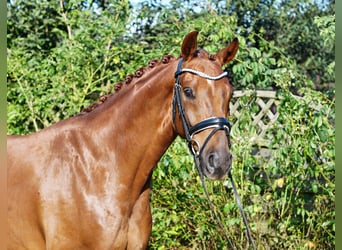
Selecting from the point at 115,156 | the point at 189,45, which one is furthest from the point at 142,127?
the point at 189,45

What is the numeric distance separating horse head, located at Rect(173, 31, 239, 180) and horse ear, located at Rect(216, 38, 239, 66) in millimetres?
135

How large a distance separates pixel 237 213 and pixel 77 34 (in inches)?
88.6

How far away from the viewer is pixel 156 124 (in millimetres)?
2906

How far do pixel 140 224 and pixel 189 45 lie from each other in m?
0.91

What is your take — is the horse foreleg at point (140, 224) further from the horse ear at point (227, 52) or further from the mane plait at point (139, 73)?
the horse ear at point (227, 52)

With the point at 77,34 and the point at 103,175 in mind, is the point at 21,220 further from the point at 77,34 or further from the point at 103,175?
the point at 77,34

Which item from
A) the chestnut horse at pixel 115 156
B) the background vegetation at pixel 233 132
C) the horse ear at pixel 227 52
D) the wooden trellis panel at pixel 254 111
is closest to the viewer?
the chestnut horse at pixel 115 156

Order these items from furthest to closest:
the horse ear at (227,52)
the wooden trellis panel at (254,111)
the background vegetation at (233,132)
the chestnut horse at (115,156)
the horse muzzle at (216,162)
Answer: the wooden trellis panel at (254,111)
the background vegetation at (233,132)
the horse ear at (227,52)
the chestnut horse at (115,156)
the horse muzzle at (216,162)

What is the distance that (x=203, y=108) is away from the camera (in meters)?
2.69

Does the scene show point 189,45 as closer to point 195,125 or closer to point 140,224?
point 195,125

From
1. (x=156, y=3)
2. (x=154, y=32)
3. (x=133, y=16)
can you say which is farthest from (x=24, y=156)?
(x=154, y=32)

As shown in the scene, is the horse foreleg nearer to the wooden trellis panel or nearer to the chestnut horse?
the chestnut horse

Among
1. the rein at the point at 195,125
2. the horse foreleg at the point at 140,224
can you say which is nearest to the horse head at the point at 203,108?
the rein at the point at 195,125

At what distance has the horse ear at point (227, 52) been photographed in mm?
3002
